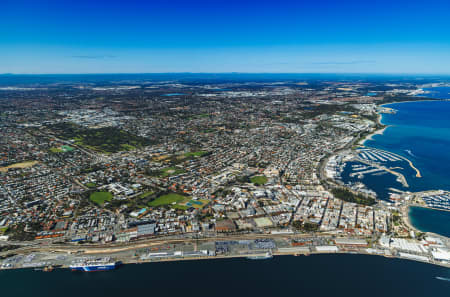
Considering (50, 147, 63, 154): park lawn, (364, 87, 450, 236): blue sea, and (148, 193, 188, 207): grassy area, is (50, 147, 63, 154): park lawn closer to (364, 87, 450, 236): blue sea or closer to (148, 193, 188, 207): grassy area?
(148, 193, 188, 207): grassy area

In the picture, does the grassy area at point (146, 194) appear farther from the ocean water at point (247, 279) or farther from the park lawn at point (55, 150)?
the park lawn at point (55, 150)

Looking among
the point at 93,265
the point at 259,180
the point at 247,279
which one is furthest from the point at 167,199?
the point at 247,279

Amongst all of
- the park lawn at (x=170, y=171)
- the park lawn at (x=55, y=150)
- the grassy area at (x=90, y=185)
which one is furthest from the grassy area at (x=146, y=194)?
the park lawn at (x=55, y=150)

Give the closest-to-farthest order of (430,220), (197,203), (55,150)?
(430,220), (197,203), (55,150)

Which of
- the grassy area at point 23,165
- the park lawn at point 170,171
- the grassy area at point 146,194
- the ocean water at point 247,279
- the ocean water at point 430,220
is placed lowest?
the ocean water at point 247,279

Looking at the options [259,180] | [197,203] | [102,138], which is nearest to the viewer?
[197,203]

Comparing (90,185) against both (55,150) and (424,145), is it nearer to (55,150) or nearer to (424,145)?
(55,150)
